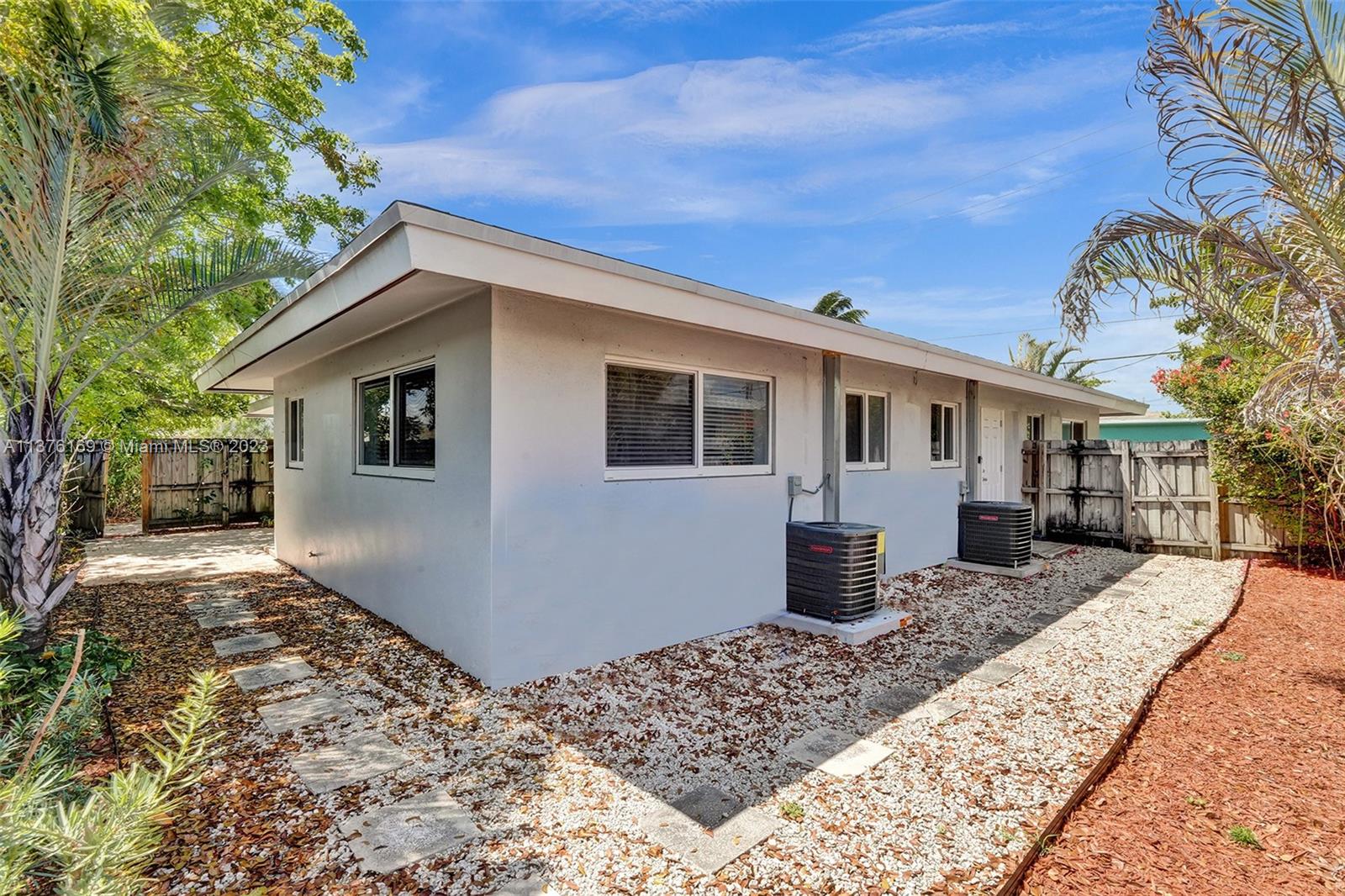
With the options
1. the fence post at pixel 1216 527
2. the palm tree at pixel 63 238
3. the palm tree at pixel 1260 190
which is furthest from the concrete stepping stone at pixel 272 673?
the fence post at pixel 1216 527

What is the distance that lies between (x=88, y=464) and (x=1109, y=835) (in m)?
14.9

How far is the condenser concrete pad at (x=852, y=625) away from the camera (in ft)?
16.5

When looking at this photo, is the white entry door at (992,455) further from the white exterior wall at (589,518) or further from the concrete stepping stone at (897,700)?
the concrete stepping stone at (897,700)

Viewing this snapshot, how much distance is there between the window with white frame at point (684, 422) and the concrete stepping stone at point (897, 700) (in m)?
2.14

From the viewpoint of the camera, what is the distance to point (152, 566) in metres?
8.27

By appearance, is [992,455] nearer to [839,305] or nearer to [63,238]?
[839,305]

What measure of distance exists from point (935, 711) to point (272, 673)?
178 inches

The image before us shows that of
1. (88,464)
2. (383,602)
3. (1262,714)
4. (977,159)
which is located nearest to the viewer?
(1262,714)

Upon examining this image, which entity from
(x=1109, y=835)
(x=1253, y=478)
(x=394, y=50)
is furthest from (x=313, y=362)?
(x=1253, y=478)

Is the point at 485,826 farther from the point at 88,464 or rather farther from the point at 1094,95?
the point at 88,464

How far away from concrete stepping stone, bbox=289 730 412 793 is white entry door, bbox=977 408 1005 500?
8754 millimetres

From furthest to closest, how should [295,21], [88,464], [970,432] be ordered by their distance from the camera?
[88,464], [295,21], [970,432]

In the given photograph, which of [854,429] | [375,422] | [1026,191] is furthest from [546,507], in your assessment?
[1026,191]

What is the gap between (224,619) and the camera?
18.9 ft
